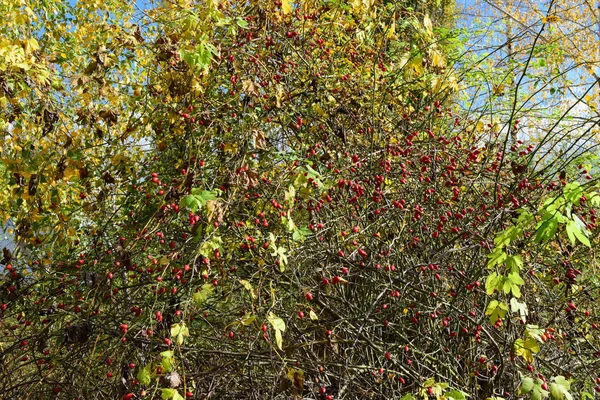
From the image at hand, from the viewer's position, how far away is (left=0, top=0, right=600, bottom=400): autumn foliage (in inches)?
116

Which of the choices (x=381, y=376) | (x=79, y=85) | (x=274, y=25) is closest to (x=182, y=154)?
(x=79, y=85)

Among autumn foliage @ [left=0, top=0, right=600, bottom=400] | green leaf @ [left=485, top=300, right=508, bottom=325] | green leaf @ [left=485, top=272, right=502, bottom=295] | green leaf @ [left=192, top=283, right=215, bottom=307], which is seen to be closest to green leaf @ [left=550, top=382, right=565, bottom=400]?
green leaf @ [left=485, top=300, right=508, bottom=325]

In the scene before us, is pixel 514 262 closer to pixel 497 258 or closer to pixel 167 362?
pixel 497 258

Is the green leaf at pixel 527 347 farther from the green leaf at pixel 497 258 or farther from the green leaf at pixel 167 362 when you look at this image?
the green leaf at pixel 167 362

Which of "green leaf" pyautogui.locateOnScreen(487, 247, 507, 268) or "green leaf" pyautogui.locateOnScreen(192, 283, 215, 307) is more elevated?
"green leaf" pyautogui.locateOnScreen(192, 283, 215, 307)

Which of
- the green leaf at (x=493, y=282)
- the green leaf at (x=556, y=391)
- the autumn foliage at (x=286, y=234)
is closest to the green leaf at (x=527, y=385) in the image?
the green leaf at (x=556, y=391)

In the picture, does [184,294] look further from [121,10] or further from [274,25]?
[121,10]

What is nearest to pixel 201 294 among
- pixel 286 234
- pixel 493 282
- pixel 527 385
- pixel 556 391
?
pixel 286 234

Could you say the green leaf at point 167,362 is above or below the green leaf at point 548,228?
below

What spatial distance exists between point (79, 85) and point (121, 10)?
4.23m

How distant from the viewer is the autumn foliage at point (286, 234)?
9.68ft

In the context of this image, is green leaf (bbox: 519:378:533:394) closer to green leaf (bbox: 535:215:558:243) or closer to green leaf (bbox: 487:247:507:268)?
green leaf (bbox: 487:247:507:268)

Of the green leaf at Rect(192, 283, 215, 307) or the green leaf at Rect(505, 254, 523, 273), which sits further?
the green leaf at Rect(192, 283, 215, 307)

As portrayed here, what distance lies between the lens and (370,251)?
3.31 m
